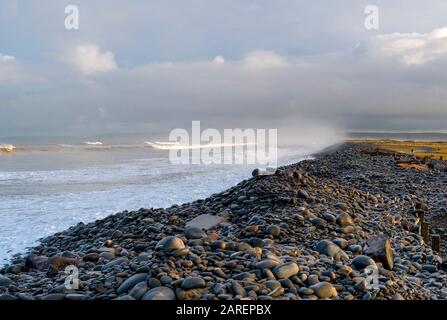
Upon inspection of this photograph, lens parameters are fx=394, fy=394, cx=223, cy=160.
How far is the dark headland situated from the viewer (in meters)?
4.88

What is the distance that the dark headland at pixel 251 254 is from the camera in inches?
192

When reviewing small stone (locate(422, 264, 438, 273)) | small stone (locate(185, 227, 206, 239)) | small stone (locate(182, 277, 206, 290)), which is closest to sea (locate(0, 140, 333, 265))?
small stone (locate(185, 227, 206, 239))

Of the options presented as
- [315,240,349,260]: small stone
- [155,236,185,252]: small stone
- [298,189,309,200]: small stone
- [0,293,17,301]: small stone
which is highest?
[298,189,309,200]: small stone

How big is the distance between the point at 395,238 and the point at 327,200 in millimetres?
2395

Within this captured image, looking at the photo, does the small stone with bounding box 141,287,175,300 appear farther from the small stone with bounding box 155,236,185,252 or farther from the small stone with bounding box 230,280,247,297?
the small stone with bounding box 155,236,185,252

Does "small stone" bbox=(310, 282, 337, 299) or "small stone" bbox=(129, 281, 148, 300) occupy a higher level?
"small stone" bbox=(129, 281, 148, 300)

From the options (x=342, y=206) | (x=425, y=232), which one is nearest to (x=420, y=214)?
(x=425, y=232)

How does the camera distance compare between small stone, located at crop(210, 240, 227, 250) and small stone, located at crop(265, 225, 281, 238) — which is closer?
small stone, located at crop(210, 240, 227, 250)

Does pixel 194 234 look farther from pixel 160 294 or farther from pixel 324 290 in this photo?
pixel 324 290

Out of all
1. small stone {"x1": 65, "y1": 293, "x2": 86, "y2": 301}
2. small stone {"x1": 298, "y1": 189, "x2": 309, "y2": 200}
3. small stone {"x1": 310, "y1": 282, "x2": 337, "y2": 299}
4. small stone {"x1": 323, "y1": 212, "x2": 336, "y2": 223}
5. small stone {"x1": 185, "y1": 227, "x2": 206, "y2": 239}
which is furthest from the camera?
small stone {"x1": 298, "y1": 189, "x2": 309, "y2": 200}

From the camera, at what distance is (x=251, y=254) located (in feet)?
19.3
